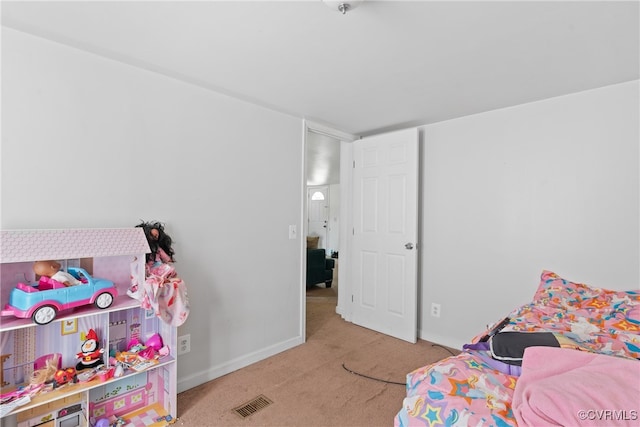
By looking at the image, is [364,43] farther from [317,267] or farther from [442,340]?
[317,267]

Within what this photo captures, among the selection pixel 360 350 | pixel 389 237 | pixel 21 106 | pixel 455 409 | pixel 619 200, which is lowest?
pixel 360 350

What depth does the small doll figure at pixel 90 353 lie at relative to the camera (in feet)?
5.67

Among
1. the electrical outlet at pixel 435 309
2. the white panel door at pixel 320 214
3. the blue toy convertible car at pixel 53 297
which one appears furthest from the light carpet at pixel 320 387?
the white panel door at pixel 320 214

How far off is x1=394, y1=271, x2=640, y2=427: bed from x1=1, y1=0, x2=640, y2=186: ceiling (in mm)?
1437

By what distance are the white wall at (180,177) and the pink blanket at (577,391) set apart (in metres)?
2.02

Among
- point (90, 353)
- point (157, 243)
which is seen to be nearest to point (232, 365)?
point (90, 353)

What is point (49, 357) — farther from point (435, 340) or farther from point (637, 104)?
point (637, 104)

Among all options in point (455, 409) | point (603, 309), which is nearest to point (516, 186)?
point (603, 309)

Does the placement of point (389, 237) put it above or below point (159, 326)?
above

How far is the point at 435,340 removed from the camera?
3.14 m

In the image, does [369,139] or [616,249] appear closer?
[616,249]

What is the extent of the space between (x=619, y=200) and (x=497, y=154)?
2.87 feet

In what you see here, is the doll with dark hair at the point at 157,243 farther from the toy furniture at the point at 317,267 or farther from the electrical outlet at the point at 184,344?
the toy furniture at the point at 317,267

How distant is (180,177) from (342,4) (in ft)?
4.99
